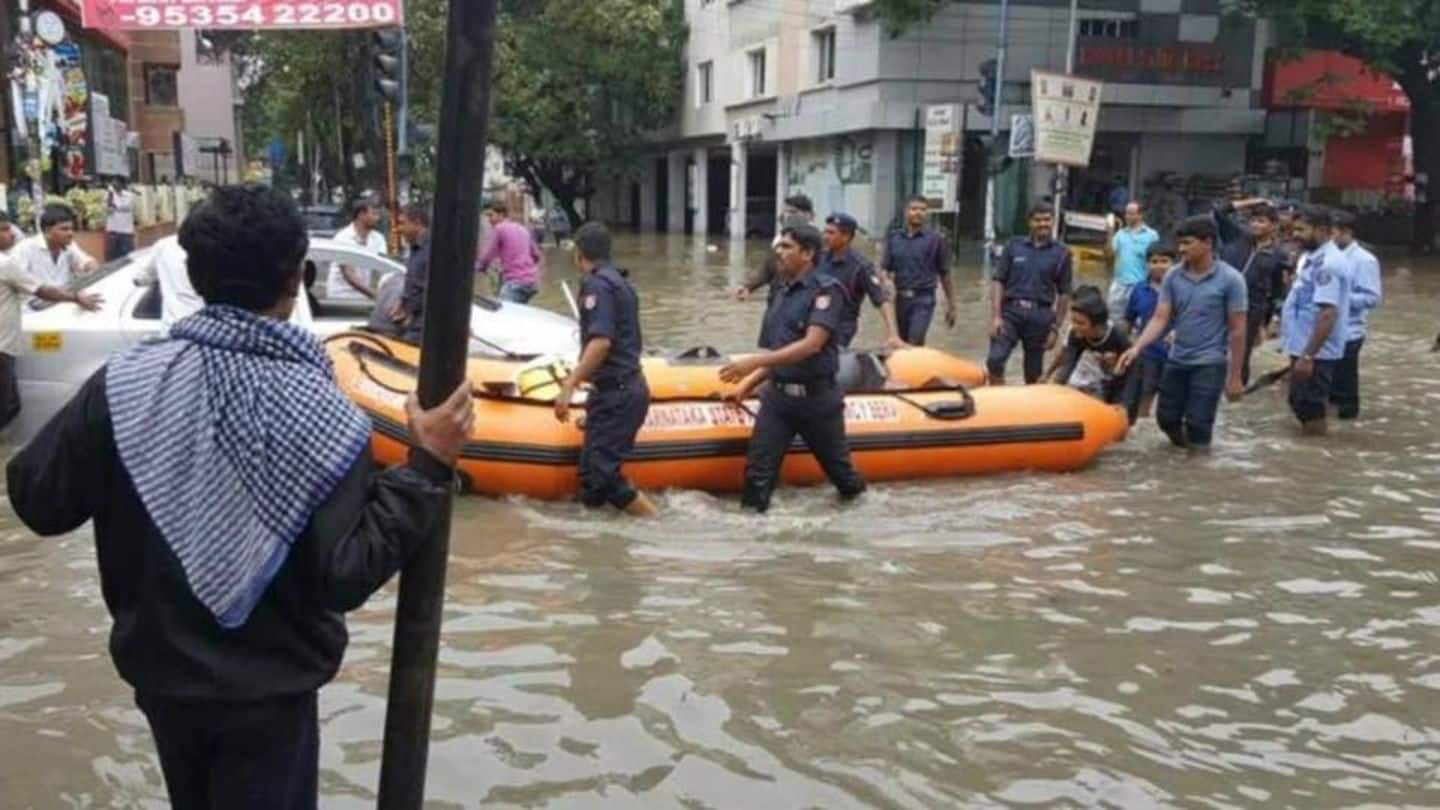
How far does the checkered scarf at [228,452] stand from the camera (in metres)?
2.04

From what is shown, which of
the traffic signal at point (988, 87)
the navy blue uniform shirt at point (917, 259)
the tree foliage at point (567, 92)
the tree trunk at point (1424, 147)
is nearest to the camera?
the navy blue uniform shirt at point (917, 259)

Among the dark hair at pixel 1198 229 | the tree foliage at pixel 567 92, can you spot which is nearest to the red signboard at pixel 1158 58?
the tree foliage at pixel 567 92

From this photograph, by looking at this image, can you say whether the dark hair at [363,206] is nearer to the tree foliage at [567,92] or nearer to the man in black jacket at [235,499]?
the man in black jacket at [235,499]

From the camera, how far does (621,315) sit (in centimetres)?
660

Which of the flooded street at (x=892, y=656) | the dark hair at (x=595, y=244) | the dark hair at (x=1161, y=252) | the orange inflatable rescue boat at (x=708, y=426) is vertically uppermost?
the dark hair at (x=595, y=244)

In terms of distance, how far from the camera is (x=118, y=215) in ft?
50.8

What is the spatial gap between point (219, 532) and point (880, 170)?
1135 inches

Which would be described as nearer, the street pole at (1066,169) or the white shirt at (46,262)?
the white shirt at (46,262)

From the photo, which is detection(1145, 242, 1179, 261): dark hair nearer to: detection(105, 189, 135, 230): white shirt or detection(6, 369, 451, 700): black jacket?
detection(6, 369, 451, 700): black jacket

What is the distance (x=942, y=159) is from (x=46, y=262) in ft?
53.7

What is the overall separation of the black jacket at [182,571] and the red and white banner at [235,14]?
11.5m

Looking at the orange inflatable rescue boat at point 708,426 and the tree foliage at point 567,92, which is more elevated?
the tree foliage at point 567,92

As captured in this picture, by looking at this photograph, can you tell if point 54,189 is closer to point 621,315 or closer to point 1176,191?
point 621,315

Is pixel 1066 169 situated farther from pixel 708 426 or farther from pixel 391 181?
pixel 708 426
